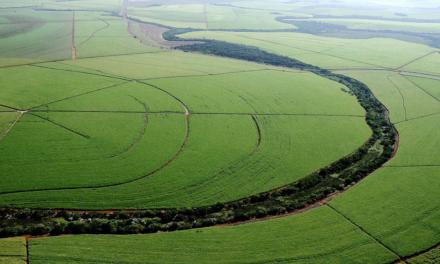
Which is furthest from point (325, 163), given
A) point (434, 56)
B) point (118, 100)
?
point (434, 56)

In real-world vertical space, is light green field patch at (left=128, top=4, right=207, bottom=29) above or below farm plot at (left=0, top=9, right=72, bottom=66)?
above

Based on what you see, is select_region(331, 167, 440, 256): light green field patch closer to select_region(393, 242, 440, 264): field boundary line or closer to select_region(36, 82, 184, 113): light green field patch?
select_region(393, 242, 440, 264): field boundary line

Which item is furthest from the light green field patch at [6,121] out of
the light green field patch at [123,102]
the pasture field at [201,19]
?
the pasture field at [201,19]

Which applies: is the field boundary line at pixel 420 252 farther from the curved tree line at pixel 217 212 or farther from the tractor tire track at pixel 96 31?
the tractor tire track at pixel 96 31

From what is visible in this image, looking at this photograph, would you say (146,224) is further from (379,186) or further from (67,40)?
(67,40)

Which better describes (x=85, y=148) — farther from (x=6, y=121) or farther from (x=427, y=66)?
(x=427, y=66)

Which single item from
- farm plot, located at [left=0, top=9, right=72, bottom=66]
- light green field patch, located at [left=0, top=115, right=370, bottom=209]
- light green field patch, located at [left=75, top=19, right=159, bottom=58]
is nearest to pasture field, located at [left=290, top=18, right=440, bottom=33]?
light green field patch, located at [left=75, top=19, right=159, bottom=58]
